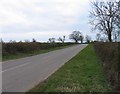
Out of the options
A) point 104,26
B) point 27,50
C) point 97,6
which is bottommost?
point 27,50

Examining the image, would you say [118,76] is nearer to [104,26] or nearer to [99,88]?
[99,88]

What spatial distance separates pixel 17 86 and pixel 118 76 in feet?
14.8

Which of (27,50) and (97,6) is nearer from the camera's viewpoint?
(27,50)

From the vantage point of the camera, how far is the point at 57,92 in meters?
11.4

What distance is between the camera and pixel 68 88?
1229 centimetres

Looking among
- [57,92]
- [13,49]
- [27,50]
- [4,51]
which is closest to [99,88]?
[57,92]

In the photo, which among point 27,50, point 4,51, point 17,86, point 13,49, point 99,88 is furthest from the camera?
point 27,50

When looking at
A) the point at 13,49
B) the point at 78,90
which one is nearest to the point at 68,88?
the point at 78,90

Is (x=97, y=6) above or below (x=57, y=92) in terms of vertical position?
above

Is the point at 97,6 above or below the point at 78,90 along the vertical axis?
above

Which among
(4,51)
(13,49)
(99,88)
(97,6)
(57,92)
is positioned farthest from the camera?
(97,6)

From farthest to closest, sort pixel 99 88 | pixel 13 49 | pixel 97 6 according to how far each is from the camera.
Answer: pixel 97 6, pixel 13 49, pixel 99 88

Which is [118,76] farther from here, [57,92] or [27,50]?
[27,50]

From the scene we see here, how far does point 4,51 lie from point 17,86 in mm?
31928
